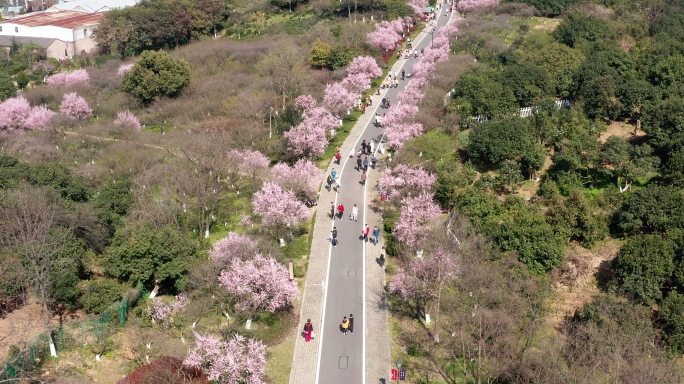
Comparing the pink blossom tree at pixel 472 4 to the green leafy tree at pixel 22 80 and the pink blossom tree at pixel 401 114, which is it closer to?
the pink blossom tree at pixel 401 114

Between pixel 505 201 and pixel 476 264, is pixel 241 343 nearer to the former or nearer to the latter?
pixel 476 264

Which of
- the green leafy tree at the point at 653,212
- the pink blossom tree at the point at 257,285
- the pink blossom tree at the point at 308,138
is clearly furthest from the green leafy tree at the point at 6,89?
the green leafy tree at the point at 653,212

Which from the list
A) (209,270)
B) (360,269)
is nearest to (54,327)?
(209,270)

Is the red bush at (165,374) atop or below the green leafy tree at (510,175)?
below

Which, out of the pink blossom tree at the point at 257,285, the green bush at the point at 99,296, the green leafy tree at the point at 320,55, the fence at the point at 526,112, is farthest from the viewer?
the green leafy tree at the point at 320,55

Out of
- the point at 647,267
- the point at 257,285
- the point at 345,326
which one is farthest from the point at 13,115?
the point at 647,267
